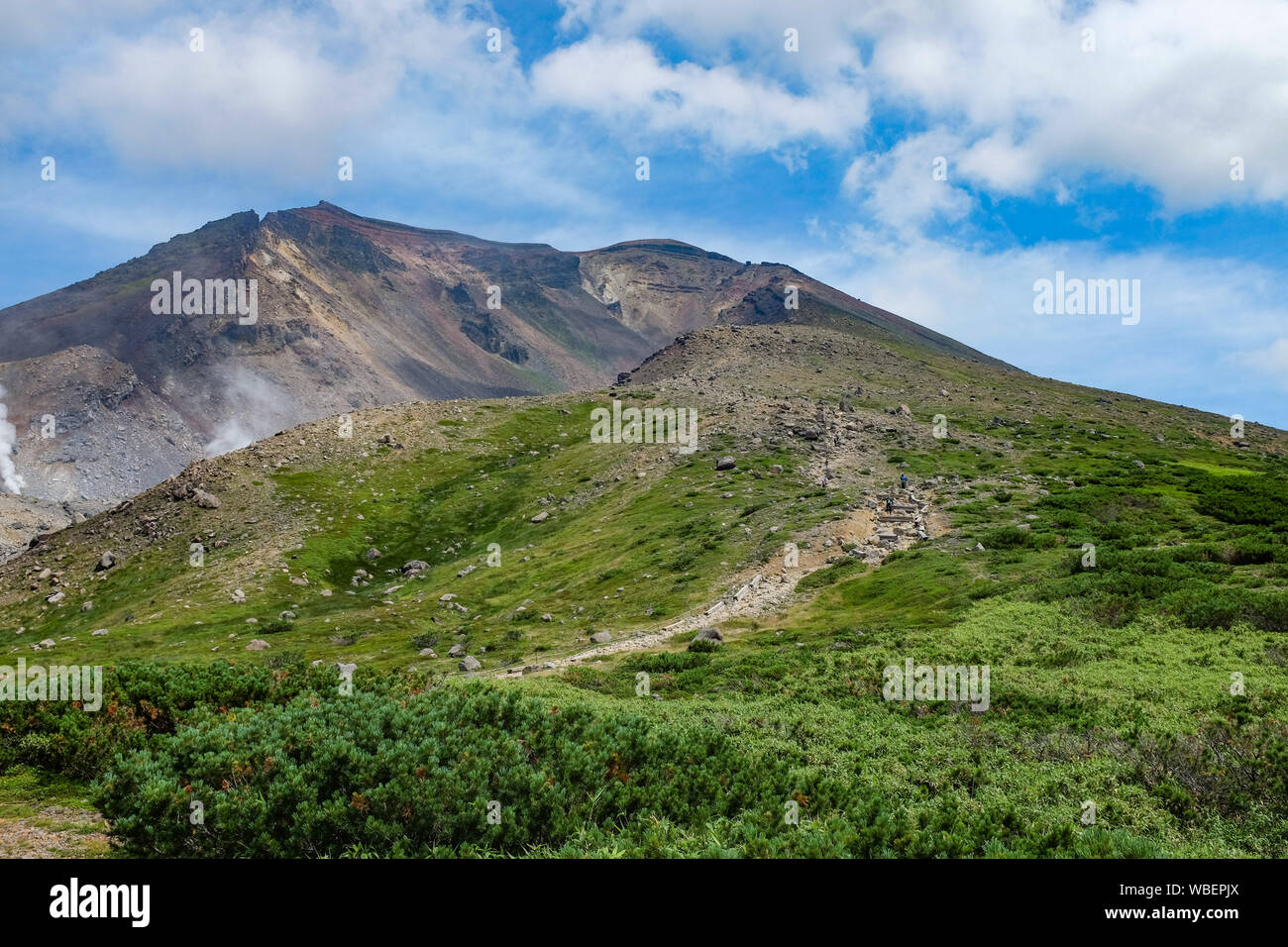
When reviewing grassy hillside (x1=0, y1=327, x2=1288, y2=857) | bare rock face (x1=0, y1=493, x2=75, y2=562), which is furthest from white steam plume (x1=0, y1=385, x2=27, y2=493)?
grassy hillside (x1=0, y1=327, x2=1288, y2=857)

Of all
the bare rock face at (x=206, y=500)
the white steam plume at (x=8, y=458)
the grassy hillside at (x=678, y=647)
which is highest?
the white steam plume at (x=8, y=458)

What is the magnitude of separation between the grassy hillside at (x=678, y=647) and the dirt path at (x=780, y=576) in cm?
42

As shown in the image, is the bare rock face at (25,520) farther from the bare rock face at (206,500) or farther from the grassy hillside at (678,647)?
the grassy hillside at (678,647)

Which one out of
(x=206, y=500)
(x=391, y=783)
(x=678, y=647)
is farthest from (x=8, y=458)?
(x=391, y=783)

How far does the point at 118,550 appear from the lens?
57.0 meters

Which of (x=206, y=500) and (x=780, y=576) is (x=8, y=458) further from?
(x=780, y=576)

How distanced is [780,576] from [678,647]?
368 inches

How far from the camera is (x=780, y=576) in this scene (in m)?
37.5

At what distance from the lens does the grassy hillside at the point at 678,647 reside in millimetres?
10781

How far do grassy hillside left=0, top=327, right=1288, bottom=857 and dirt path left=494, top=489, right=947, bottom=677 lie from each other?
16.6 inches

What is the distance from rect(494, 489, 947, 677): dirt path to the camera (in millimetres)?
31344

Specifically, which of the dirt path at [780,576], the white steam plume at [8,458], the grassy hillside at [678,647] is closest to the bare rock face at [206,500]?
the grassy hillside at [678,647]
